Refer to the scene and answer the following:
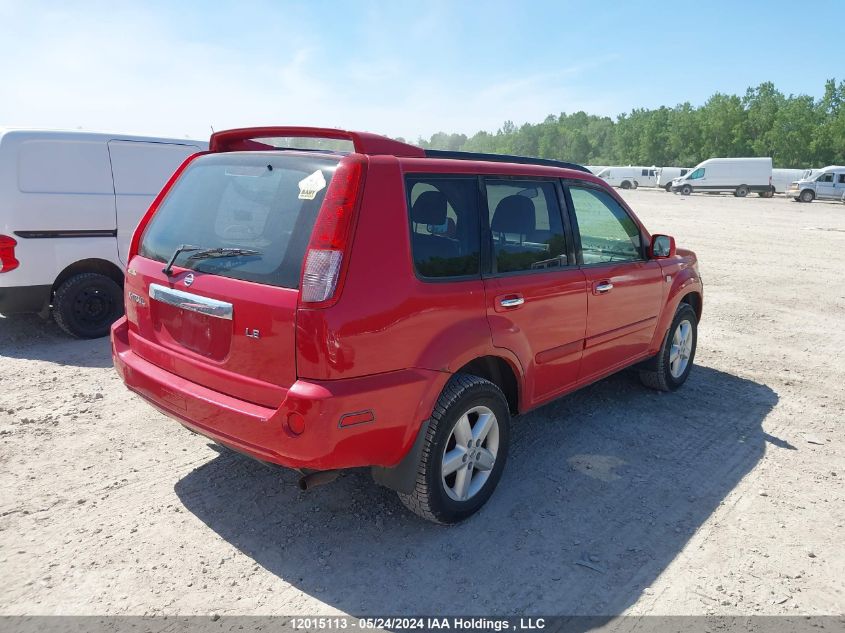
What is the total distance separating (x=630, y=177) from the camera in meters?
56.8

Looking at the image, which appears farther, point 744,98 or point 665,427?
point 744,98

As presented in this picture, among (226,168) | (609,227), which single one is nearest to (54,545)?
(226,168)

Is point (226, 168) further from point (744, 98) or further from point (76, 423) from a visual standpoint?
point (744, 98)

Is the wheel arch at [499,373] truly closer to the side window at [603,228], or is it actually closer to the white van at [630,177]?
the side window at [603,228]

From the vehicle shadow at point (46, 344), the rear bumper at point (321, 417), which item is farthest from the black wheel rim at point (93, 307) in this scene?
the rear bumper at point (321, 417)

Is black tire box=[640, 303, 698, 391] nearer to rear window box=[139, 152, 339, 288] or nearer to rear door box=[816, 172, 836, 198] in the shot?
rear window box=[139, 152, 339, 288]

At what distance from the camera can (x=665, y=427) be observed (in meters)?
4.70

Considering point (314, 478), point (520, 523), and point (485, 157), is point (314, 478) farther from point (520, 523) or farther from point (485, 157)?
point (485, 157)

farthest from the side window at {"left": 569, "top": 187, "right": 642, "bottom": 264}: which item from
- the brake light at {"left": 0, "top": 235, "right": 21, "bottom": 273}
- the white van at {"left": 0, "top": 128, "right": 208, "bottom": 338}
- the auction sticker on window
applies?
the brake light at {"left": 0, "top": 235, "right": 21, "bottom": 273}

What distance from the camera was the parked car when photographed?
126 ft

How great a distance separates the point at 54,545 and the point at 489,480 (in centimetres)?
218

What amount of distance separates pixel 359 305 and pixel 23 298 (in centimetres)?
496

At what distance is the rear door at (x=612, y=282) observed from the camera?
13.6ft

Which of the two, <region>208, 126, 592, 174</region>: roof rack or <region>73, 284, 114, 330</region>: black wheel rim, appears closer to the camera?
<region>208, 126, 592, 174</region>: roof rack
